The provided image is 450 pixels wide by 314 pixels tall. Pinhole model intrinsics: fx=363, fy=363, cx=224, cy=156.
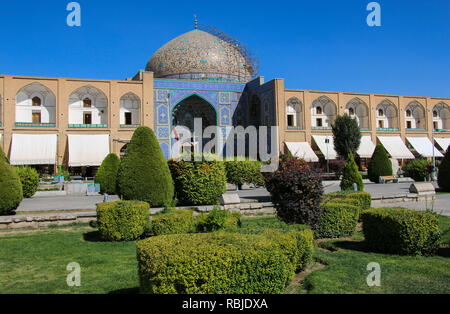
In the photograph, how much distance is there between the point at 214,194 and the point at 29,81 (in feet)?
70.3

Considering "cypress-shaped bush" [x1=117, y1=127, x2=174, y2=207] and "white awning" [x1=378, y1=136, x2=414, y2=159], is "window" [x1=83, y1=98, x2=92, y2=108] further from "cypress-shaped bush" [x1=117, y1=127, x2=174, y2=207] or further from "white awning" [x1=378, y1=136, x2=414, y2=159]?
"white awning" [x1=378, y1=136, x2=414, y2=159]

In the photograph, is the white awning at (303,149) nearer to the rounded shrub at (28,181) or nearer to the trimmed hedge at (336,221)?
the rounded shrub at (28,181)

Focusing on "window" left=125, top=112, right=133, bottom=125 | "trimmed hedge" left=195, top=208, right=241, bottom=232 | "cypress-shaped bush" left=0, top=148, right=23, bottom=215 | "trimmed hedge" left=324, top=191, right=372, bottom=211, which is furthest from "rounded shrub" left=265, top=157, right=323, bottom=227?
"window" left=125, top=112, right=133, bottom=125

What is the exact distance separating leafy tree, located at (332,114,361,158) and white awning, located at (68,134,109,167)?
17.0m

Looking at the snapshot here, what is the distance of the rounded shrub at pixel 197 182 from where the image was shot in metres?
10.3

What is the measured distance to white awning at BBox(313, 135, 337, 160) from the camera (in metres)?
30.0

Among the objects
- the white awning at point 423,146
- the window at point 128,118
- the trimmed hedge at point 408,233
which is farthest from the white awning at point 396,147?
the trimmed hedge at point 408,233

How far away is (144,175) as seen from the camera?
9.10m

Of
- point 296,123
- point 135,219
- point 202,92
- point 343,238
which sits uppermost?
point 202,92

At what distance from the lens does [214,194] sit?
10.5 meters

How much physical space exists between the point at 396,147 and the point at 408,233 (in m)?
30.4

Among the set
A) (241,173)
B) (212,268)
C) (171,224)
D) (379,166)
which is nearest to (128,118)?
(241,173)
